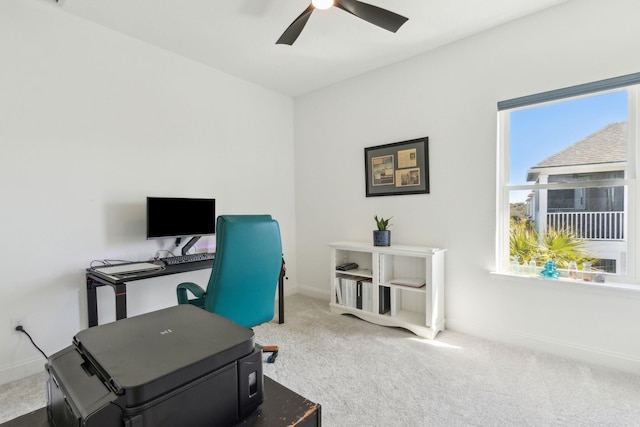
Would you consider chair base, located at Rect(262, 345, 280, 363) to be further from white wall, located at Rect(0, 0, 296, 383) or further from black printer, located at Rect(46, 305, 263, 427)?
black printer, located at Rect(46, 305, 263, 427)

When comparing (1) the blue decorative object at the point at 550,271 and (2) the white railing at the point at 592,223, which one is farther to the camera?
(1) the blue decorative object at the point at 550,271

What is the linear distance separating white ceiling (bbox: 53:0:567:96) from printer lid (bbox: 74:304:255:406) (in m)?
2.31

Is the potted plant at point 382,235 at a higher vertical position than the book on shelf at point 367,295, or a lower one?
higher

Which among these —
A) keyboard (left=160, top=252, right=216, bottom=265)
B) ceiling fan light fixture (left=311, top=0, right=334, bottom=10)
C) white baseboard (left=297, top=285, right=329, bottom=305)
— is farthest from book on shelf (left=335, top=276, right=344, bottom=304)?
ceiling fan light fixture (left=311, top=0, right=334, bottom=10)

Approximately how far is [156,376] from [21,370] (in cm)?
250

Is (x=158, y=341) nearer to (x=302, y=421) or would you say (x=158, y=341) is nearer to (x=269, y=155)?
(x=302, y=421)

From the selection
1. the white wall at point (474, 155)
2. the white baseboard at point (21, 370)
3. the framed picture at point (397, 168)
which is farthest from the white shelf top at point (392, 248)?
the white baseboard at point (21, 370)

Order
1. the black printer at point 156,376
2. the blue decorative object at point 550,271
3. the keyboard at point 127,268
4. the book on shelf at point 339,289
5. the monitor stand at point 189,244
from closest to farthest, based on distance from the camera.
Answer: the black printer at point 156,376 → the keyboard at point 127,268 → the blue decorative object at point 550,271 → the monitor stand at point 189,244 → the book on shelf at point 339,289

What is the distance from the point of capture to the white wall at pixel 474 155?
2205 millimetres

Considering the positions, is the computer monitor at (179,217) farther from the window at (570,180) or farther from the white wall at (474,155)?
the window at (570,180)

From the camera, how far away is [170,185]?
295 centimetres

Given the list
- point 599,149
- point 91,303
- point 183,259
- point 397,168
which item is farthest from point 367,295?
point 91,303

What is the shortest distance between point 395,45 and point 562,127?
155cm

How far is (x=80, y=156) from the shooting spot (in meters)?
2.41
